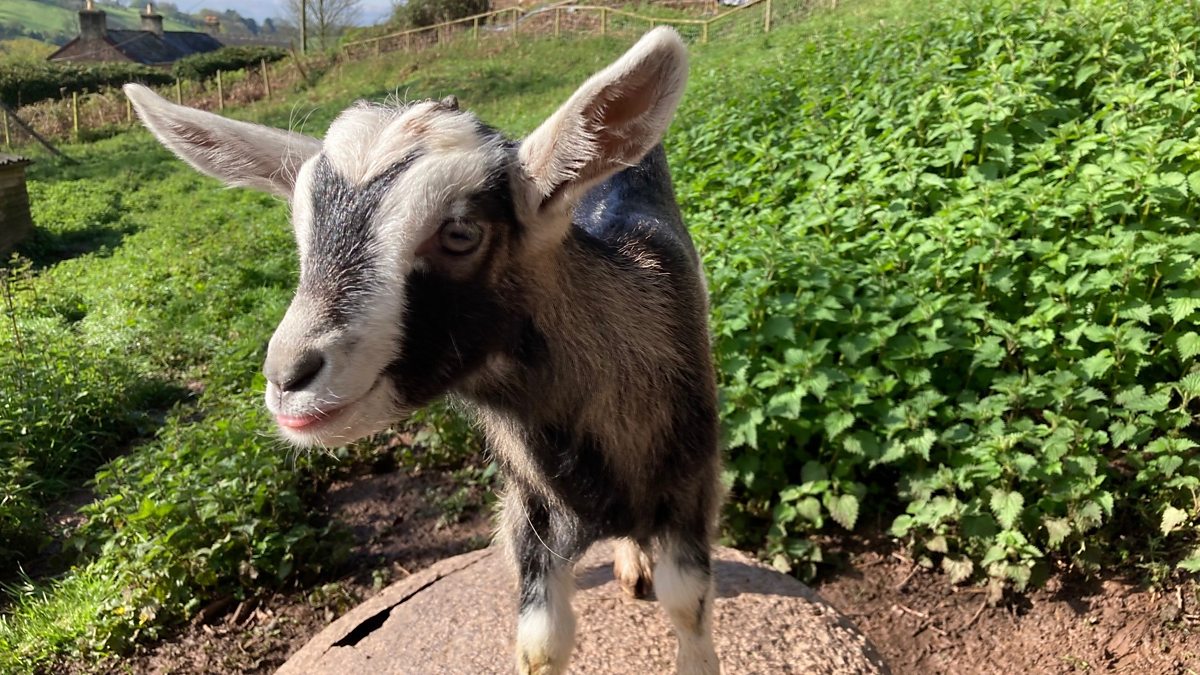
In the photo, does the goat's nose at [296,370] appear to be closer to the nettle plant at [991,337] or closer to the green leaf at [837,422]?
the nettle plant at [991,337]

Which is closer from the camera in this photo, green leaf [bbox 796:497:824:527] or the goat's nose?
the goat's nose

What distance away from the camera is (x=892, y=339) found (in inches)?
143

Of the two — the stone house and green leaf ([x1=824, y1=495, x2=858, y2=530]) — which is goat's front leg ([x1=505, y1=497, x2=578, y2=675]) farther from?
the stone house

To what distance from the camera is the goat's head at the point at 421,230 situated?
4.95 ft

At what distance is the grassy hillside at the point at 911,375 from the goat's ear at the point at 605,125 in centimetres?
65

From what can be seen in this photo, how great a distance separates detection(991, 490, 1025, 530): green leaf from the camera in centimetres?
310

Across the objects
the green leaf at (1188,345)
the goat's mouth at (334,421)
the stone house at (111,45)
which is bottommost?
the green leaf at (1188,345)

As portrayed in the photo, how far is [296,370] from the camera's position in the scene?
1.46 metres

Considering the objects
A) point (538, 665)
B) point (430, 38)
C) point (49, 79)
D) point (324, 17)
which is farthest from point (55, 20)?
point (538, 665)

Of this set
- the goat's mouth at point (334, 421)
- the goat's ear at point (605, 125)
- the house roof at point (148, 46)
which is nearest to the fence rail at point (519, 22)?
the house roof at point (148, 46)

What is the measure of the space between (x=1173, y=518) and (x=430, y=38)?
31.6 m

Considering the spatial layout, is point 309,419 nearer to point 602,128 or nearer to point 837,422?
point 602,128

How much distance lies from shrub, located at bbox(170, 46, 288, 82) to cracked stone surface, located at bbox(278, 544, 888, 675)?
107ft

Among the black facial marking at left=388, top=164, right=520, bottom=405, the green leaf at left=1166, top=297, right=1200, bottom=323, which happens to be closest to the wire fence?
the green leaf at left=1166, top=297, right=1200, bottom=323
